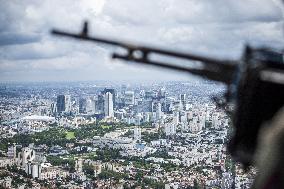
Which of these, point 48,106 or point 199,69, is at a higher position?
point 199,69

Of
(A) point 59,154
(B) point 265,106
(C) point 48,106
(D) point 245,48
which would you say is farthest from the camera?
(C) point 48,106

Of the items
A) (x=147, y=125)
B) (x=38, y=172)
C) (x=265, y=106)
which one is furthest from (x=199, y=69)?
(x=147, y=125)

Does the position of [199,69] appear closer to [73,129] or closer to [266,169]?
[266,169]

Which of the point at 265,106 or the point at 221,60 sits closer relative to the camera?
the point at 265,106

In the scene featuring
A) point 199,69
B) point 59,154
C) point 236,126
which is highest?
point 199,69

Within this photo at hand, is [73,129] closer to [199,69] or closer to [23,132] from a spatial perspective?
[23,132]

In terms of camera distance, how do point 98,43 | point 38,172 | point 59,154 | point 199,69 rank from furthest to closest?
point 59,154
point 38,172
point 98,43
point 199,69
